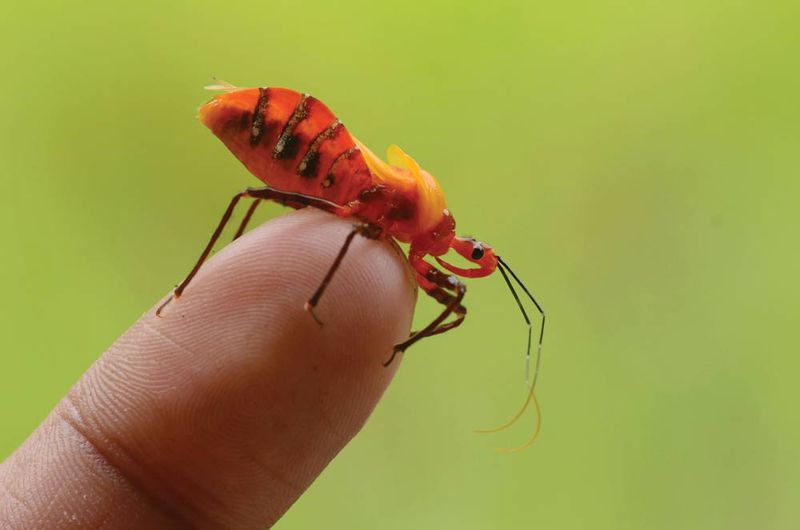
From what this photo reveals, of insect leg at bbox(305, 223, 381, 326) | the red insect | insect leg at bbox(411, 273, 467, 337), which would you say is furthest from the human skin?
insect leg at bbox(411, 273, 467, 337)

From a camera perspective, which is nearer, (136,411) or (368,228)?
(136,411)

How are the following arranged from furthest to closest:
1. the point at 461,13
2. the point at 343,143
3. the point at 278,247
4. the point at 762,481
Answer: the point at 461,13 → the point at 762,481 → the point at 343,143 → the point at 278,247

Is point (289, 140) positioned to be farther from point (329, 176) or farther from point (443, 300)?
point (443, 300)

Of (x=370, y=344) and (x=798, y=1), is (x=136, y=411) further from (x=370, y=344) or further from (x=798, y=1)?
(x=798, y=1)

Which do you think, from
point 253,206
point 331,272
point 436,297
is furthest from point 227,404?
point 436,297

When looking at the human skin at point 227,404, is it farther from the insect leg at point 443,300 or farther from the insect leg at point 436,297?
the insect leg at point 443,300

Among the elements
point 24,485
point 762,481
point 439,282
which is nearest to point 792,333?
point 762,481

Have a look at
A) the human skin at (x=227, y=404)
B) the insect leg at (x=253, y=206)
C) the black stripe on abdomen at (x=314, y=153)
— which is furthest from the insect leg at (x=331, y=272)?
the black stripe on abdomen at (x=314, y=153)
